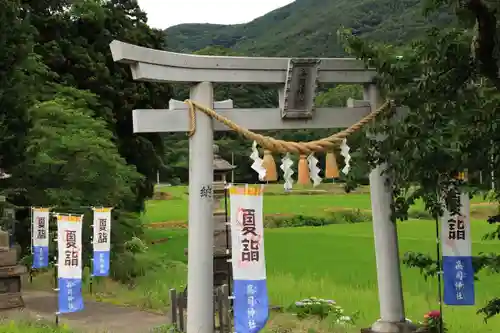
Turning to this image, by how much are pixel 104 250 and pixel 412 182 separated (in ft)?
31.3

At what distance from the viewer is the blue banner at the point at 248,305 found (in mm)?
6465

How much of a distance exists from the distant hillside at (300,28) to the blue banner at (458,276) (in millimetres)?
55308

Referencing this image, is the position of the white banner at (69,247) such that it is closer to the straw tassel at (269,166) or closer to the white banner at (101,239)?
the white banner at (101,239)

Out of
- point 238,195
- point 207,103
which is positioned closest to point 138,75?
point 207,103

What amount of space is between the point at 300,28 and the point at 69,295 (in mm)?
100608

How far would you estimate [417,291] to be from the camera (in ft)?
40.8

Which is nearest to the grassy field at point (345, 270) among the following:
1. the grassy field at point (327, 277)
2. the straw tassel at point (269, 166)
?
the grassy field at point (327, 277)

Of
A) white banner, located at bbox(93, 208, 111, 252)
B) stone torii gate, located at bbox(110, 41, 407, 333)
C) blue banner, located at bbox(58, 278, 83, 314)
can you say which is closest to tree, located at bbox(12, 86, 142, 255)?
Answer: white banner, located at bbox(93, 208, 111, 252)

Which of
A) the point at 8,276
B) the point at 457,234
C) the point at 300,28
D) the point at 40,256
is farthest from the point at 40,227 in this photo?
the point at 300,28

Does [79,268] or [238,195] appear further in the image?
[79,268]

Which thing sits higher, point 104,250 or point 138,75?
point 138,75

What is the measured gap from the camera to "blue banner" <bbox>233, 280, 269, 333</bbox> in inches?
255

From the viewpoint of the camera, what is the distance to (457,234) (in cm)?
678

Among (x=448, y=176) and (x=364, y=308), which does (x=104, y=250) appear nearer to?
(x=364, y=308)
